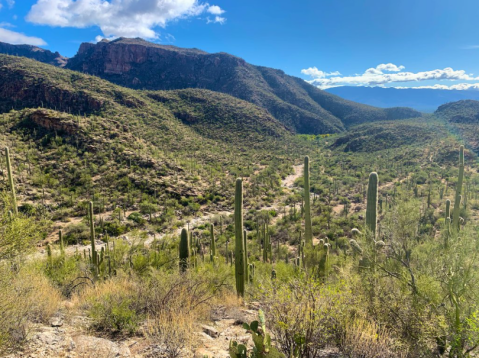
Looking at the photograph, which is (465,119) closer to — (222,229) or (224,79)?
(222,229)

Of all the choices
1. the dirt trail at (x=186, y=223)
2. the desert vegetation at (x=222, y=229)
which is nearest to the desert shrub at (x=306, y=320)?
the desert vegetation at (x=222, y=229)

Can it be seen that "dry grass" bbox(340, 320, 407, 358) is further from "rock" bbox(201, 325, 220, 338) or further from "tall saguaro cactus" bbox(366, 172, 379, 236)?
"tall saguaro cactus" bbox(366, 172, 379, 236)

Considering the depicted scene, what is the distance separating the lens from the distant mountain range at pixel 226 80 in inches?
3634

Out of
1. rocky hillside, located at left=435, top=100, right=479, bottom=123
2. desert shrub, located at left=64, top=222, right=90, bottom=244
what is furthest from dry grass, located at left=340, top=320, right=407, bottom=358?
rocky hillside, located at left=435, top=100, right=479, bottom=123

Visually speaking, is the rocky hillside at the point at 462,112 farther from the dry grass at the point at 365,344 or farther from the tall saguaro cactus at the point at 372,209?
the dry grass at the point at 365,344

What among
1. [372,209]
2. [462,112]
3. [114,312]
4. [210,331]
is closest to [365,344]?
[210,331]

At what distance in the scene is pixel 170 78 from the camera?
103625mm

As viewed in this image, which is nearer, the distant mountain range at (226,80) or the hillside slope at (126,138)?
the hillside slope at (126,138)

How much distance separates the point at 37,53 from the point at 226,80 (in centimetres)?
10063

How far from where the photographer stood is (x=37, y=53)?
132 m

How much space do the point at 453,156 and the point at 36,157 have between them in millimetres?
53154

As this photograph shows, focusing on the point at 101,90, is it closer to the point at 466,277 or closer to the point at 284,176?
the point at 284,176

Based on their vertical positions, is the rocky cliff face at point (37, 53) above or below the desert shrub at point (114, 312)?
above

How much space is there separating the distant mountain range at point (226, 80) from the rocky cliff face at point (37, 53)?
4.31m
